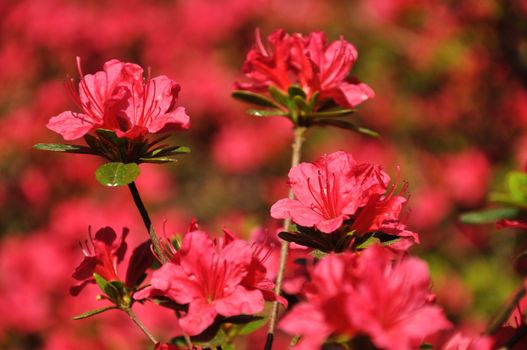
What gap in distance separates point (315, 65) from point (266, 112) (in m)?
0.13

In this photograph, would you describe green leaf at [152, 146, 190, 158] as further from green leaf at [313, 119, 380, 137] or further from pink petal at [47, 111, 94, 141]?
green leaf at [313, 119, 380, 137]

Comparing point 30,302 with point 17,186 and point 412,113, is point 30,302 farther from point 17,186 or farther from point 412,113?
point 412,113

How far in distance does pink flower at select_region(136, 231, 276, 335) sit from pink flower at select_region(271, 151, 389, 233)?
0.33 ft

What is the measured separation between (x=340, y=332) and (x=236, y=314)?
0.60ft

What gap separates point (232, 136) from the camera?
4.19 meters

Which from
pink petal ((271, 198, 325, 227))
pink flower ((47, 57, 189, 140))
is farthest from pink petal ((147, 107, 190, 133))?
pink petal ((271, 198, 325, 227))

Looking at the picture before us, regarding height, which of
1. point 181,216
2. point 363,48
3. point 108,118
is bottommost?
point 181,216

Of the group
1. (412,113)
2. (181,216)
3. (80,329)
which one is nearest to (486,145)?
(412,113)

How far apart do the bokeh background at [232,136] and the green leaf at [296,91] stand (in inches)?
37.1

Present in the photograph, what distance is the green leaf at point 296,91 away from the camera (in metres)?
1.27

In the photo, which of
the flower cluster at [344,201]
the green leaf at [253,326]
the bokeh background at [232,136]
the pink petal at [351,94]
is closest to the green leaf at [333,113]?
the pink petal at [351,94]

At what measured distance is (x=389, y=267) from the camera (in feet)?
3.06

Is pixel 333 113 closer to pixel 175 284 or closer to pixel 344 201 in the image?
pixel 344 201

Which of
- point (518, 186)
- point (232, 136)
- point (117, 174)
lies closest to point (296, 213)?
point (117, 174)
